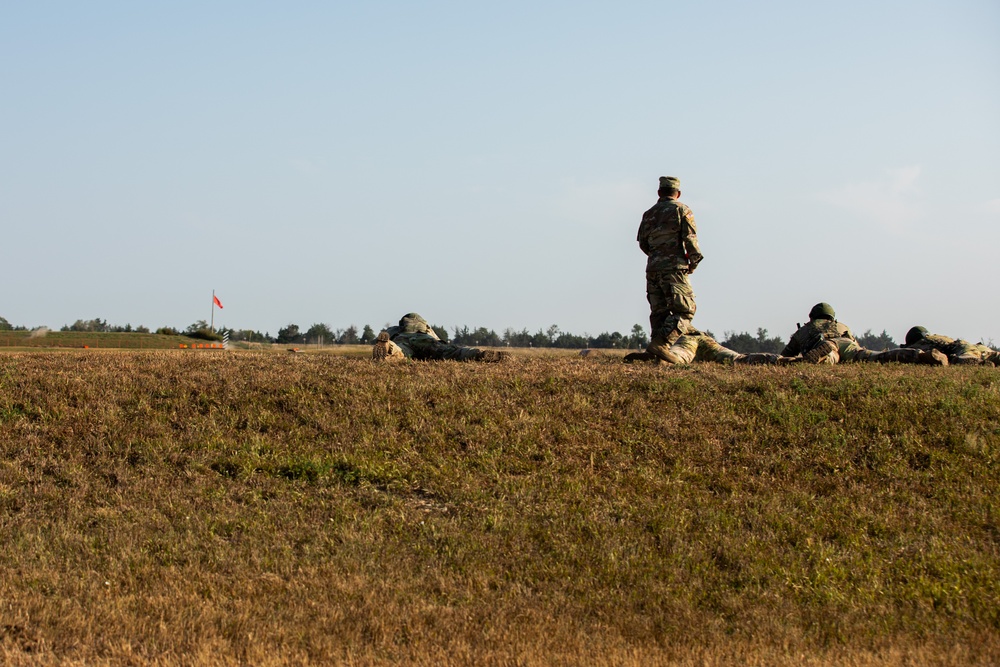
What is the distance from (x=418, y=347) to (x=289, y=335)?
2348 centimetres

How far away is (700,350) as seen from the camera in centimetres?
1858

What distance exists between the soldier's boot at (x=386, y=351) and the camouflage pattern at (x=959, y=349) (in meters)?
10.5

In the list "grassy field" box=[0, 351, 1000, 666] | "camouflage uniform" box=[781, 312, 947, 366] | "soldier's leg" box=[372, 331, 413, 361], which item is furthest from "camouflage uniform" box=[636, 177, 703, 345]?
"soldier's leg" box=[372, 331, 413, 361]

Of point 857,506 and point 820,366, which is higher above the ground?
point 820,366

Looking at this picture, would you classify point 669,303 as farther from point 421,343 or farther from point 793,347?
point 421,343

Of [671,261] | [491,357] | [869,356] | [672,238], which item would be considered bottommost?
[491,357]

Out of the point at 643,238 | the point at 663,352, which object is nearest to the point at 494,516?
the point at 663,352

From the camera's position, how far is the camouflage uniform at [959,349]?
17559 millimetres

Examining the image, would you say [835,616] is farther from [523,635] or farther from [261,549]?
[261,549]

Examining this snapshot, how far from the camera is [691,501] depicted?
1038 cm

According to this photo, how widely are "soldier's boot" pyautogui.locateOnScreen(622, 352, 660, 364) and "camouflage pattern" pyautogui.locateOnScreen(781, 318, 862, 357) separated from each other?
10.8 ft

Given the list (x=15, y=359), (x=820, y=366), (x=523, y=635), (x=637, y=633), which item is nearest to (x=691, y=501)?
(x=637, y=633)

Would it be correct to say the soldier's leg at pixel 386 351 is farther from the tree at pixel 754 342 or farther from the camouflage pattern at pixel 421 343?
the tree at pixel 754 342

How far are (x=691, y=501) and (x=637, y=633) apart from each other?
2.89 metres
